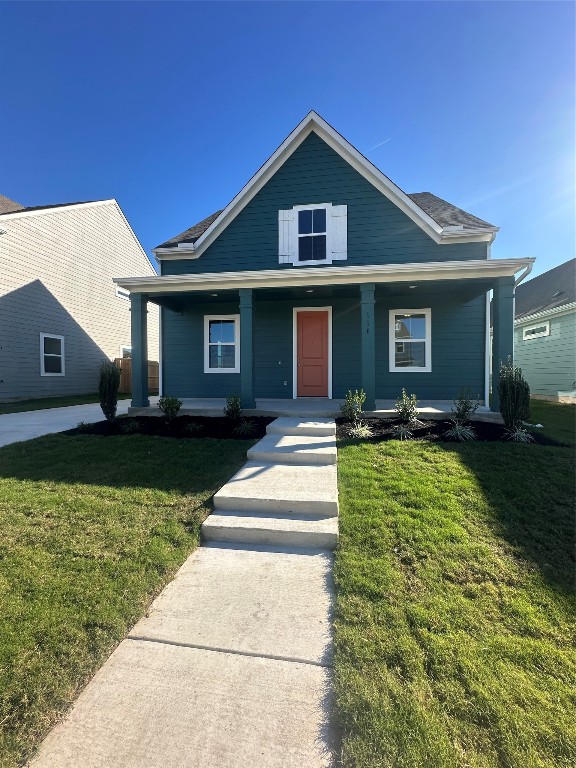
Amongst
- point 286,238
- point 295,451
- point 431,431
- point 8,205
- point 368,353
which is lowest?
point 295,451

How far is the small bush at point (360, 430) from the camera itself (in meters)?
5.88

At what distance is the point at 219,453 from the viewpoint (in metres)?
5.36

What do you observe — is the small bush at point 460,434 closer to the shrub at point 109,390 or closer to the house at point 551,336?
the shrub at point 109,390

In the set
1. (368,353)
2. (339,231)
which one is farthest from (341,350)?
(339,231)

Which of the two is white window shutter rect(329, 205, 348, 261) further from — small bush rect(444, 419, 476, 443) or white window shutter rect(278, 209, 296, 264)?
small bush rect(444, 419, 476, 443)

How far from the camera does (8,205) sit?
14234mm

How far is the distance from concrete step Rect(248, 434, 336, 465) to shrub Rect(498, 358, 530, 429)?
10.2ft

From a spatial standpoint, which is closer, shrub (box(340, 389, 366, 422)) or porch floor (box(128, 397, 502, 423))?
shrub (box(340, 389, 366, 422))

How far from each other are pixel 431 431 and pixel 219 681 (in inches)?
205

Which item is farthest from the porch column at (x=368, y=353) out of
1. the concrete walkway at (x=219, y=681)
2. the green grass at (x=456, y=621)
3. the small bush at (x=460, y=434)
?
the concrete walkway at (x=219, y=681)

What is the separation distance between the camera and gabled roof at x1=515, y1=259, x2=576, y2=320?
13.0 m

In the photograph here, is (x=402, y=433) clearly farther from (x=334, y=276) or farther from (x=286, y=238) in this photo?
(x=286, y=238)

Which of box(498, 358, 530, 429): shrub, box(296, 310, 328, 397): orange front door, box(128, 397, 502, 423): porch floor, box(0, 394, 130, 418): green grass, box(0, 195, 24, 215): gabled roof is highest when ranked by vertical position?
box(0, 195, 24, 215): gabled roof

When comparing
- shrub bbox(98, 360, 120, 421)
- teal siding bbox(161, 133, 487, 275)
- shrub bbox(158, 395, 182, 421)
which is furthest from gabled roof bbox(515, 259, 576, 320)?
shrub bbox(98, 360, 120, 421)
